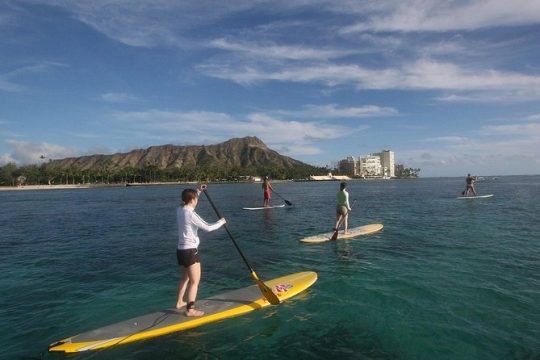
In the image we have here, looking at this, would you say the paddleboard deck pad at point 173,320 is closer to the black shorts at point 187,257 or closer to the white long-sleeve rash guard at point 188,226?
the black shorts at point 187,257

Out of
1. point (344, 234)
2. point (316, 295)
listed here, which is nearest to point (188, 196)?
point (316, 295)

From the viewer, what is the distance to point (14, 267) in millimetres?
15953

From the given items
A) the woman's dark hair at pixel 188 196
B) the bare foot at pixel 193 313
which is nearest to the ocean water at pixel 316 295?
the bare foot at pixel 193 313

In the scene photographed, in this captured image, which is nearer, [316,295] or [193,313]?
[193,313]

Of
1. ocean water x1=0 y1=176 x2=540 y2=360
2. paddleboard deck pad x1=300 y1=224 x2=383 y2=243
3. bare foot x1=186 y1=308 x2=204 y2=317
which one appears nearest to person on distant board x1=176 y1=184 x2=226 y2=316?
bare foot x1=186 y1=308 x2=204 y2=317

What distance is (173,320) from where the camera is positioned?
8906mm

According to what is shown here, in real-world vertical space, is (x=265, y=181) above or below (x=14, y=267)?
above

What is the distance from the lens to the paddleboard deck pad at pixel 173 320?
7934 millimetres

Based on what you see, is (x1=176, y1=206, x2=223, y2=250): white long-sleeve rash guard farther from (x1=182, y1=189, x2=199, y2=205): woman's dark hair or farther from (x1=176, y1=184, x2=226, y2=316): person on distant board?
(x1=182, y1=189, x2=199, y2=205): woman's dark hair

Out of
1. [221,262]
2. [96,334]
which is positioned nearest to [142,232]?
[221,262]

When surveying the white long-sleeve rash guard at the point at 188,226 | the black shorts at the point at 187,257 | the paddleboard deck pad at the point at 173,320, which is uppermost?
the white long-sleeve rash guard at the point at 188,226

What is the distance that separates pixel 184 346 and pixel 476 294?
847 centimetres

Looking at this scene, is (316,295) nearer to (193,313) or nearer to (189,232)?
(193,313)

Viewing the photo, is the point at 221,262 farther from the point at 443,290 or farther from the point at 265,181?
the point at 265,181
